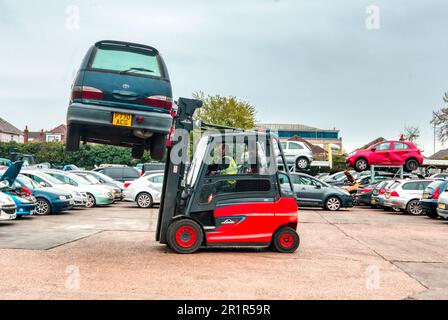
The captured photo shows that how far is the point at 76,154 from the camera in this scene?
42938 mm

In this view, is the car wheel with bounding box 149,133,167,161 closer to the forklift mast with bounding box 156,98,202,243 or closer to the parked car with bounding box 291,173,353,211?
the forklift mast with bounding box 156,98,202,243

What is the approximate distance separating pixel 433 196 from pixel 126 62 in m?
15.4

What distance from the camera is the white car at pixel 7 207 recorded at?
15.0m

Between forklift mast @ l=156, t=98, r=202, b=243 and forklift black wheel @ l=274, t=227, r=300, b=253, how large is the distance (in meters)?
2.07

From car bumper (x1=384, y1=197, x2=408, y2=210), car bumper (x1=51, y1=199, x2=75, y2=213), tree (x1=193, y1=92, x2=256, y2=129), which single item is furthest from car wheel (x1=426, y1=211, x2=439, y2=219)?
tree (x1=193, y1=92, x2=256, y2=129)

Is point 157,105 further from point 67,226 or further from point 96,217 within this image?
point 96,217

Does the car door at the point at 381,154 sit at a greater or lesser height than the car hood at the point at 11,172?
greater

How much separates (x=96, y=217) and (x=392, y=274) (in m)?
11.9

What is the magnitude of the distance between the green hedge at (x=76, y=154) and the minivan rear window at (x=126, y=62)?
31.7m

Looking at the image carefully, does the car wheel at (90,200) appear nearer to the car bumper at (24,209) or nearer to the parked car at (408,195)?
the car bumper at (24,209)

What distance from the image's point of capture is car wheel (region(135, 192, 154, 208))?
2480 centimetres

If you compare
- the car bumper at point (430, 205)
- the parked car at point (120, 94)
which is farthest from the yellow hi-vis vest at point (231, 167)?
the car bumper at point (430, 205)

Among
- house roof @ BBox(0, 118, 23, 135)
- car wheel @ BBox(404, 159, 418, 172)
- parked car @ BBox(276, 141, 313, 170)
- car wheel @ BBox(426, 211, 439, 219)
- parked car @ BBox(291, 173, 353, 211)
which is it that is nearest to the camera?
car wheel @ BBox(426, 211, 439, 219)
